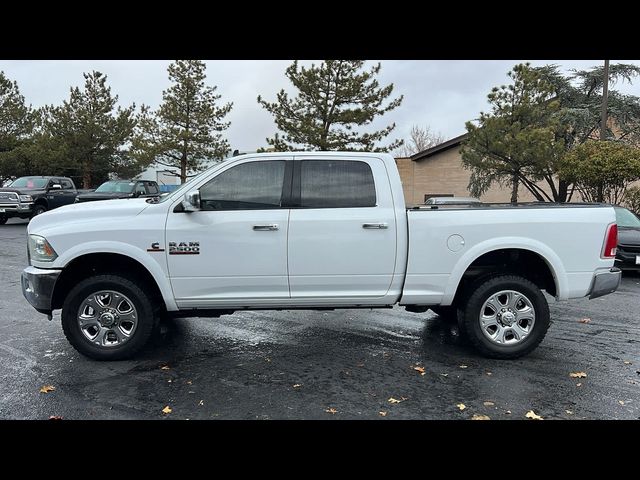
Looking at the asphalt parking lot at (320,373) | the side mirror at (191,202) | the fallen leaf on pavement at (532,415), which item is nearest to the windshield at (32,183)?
the asphalt parking lot at (320,373)

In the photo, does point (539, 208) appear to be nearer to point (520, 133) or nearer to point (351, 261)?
point (351, 261)

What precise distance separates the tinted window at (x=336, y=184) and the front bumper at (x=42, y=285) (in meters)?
2.55

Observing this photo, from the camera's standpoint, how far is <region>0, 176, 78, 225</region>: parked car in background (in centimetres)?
1847

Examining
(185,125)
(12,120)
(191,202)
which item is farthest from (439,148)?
(12,120)

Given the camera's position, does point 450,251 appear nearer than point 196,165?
Yes

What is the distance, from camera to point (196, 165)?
29.6 meters

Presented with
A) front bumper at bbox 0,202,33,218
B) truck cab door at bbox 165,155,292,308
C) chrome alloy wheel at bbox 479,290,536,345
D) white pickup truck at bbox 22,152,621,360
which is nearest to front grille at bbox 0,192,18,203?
front bumper at bbox 0,202,33,218

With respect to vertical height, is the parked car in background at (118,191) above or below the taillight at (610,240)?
above

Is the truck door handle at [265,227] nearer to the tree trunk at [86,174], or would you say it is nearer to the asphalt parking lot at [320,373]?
the asphalt parking lot at [320,373]

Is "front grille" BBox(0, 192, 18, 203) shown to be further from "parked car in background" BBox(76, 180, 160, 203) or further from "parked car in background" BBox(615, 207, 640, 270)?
"parked car in background" BBox(615, 207, 640, 270)

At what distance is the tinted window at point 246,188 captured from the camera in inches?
185

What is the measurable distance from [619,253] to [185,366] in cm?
895
